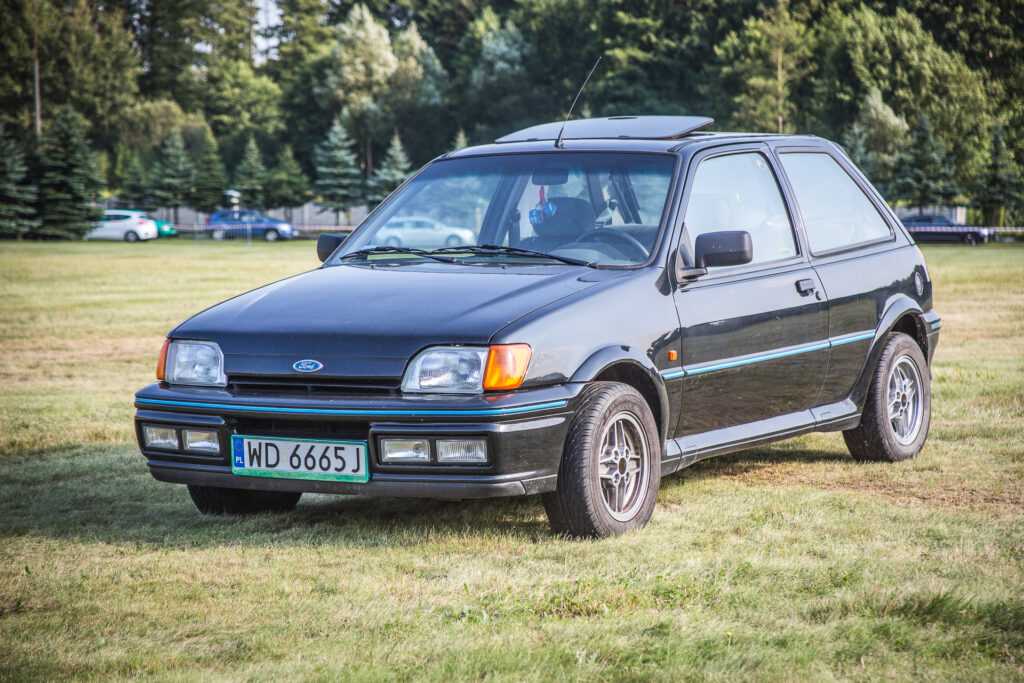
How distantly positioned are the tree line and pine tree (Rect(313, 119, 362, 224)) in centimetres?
16

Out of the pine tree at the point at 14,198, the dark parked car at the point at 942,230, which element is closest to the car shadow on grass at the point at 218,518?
the dark parked car at the point at 942,230

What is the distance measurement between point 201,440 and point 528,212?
189 cm

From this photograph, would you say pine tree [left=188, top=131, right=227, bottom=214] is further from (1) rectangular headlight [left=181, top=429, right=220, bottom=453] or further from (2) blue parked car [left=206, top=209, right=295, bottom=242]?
(1) rectangular headlight [left=181, top=429, right=220, bottom=453]

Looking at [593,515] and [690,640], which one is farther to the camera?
[593,515]

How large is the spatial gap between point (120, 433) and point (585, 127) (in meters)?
Result: 3.82

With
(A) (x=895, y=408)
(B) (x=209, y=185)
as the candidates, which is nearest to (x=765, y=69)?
(B) (x=209, y=185)

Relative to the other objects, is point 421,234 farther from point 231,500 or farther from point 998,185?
point 998,185

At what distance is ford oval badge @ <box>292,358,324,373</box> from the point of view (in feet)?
15.3

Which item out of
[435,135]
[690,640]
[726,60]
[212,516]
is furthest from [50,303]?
[435,135]

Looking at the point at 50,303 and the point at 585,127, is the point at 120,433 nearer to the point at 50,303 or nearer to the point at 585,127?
the point at 585,127

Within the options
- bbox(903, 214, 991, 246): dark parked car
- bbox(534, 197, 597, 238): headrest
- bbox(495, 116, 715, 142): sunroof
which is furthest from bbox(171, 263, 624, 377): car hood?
bbox(903, 214, 991, 246): dark parked car

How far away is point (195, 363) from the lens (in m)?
5.04

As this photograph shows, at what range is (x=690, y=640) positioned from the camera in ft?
11.8

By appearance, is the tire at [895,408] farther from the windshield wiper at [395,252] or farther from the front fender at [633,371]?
the windshield wiper at [395,252]
